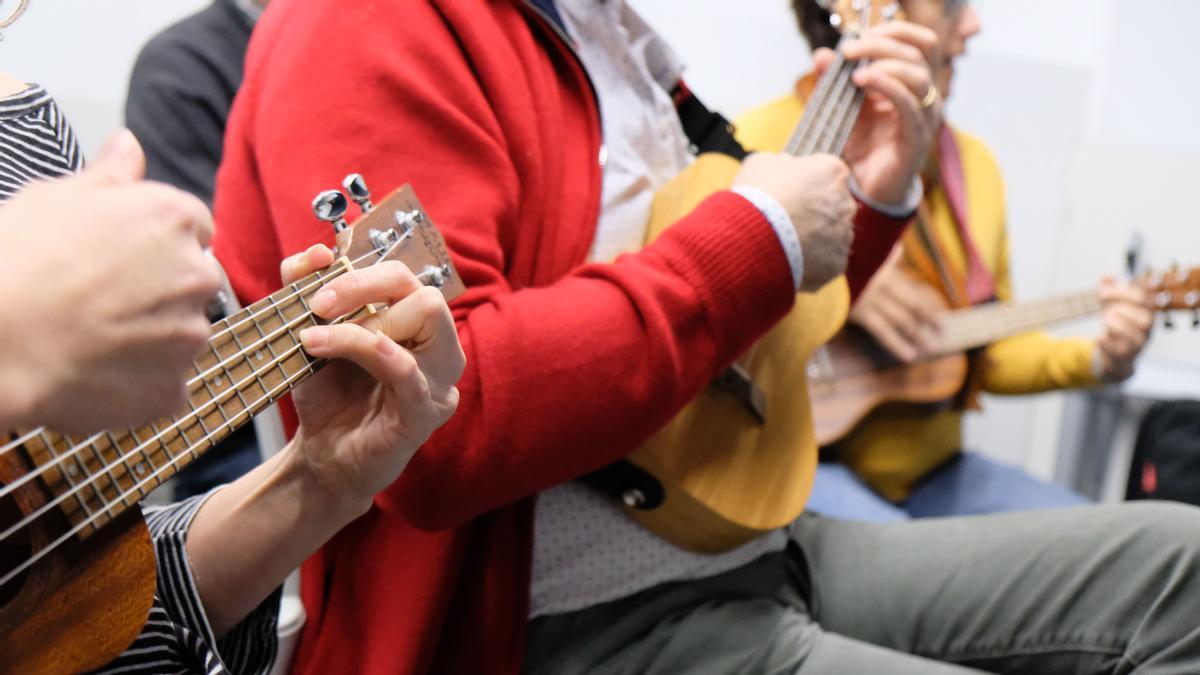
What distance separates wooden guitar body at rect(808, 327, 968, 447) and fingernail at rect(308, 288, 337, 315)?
0.92 m

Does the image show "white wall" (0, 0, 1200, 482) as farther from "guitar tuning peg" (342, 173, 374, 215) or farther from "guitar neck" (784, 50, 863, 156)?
"guitar tuning peg" (342, 173, 374, 215)

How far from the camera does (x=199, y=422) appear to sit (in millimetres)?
407

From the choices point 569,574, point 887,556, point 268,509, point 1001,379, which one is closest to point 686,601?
point 569,574

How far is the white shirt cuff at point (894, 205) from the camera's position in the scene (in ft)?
3.07

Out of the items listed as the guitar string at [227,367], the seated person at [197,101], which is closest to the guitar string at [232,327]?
the guitar string at [227,367]

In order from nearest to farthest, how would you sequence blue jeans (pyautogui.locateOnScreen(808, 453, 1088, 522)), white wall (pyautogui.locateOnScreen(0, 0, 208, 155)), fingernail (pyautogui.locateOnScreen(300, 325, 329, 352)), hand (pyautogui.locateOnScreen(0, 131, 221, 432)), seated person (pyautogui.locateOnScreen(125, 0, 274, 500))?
1. hand (pyautogui.locateOnScreen(0, 131, 221, 432))
2. fingernail (pyautogui.locateOnScreen(300, 325, 329, 352))
3. white wall (pyautogui.locateOnScreen(0, 0, 208, 155))
4. seated person (pyautogui.locateOnScreen(125, 0, 274, 500))
5. blue jeans (pyautogui.locateOnScreen(808, 453, 1088, 522))

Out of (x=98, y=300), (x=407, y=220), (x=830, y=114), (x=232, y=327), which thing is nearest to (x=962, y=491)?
(x=830, y=114)

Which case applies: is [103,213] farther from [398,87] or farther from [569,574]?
[569,574]

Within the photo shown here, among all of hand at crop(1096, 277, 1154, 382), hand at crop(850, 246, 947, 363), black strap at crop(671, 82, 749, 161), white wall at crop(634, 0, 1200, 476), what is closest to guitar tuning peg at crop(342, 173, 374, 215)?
black strap at crop(671, 82, 749, 161)

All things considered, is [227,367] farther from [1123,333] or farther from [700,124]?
[1123,333]

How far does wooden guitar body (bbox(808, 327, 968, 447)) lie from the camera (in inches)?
50.7

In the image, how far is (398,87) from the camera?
0.59 meters

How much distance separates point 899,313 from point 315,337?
1.06 m

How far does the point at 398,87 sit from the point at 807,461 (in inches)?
18.5
